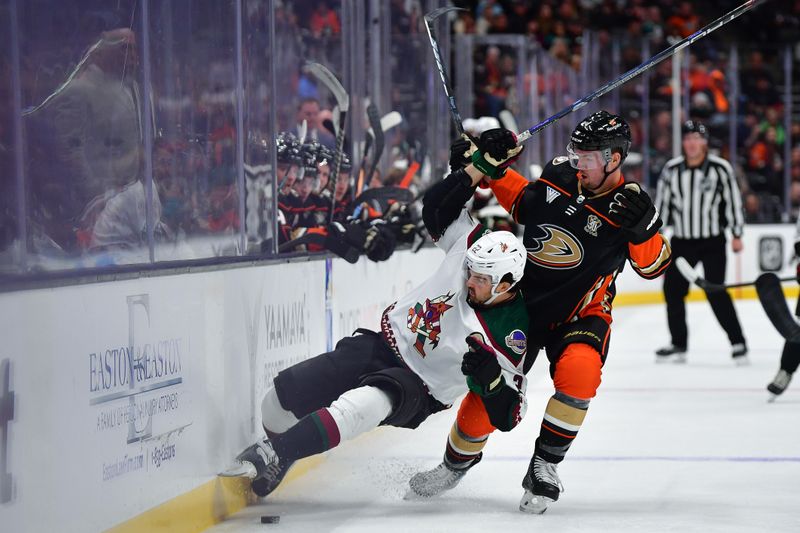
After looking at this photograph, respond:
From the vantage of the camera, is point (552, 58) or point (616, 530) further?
point (552, 58)

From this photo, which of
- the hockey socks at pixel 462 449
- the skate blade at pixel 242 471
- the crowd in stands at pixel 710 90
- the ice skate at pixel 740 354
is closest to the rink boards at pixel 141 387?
the skate blade at pixel 242 471

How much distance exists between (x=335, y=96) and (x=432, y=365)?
2069 millimetres

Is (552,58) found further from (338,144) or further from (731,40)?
(338,144)

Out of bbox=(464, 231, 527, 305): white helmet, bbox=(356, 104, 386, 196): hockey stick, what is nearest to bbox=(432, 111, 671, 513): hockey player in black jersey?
bbox=(464, 231, 527, 305): white helmet

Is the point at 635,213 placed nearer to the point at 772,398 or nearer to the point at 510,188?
the point at 510,188

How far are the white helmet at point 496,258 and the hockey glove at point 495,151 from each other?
22cm

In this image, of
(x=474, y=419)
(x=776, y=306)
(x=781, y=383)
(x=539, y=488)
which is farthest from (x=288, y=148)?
(x=781, y=383)

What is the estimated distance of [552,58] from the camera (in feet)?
39.3

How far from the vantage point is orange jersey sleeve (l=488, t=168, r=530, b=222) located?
4242 millimetres

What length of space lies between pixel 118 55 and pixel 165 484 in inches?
41.5

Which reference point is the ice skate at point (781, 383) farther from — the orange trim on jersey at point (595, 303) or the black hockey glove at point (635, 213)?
the black hockey glove at point (635, 213)

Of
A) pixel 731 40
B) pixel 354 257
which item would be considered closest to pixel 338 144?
pixel 354 257

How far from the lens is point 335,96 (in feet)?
18.6

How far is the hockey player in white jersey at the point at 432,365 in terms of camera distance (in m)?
3.66
